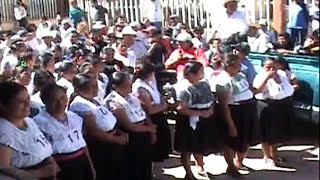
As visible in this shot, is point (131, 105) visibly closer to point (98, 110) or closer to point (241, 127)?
point (98, 110)

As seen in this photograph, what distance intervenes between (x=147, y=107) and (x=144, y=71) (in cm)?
39

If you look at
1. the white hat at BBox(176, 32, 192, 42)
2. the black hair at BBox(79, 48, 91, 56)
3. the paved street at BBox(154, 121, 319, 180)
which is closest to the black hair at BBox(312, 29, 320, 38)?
the paved street at BBox(154, 121, 319, 180)

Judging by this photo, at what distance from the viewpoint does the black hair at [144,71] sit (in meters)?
4.85

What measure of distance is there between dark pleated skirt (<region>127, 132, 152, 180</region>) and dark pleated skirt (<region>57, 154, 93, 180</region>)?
620 millimetres

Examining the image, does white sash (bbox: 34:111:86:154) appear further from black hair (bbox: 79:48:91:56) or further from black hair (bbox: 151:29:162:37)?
black hair (bbox: 151:29:162:37)

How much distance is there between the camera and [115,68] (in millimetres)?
5742

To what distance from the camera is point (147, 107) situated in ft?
15.2

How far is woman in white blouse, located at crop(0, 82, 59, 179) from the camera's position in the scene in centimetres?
307

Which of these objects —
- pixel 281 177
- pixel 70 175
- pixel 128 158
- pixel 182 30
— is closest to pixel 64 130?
pixel 70 175

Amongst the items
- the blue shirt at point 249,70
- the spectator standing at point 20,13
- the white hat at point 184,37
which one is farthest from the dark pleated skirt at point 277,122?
the spectator standing at point 20,13

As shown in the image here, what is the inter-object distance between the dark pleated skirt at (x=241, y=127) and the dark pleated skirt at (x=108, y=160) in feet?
4.85

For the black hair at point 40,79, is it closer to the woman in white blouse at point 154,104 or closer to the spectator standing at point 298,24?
the woman in white blouse at point 154,104

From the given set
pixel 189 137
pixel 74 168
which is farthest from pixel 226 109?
pixel 189 137

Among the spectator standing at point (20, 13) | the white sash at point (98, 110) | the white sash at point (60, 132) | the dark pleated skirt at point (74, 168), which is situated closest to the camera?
the white sash at point (60, 132)
